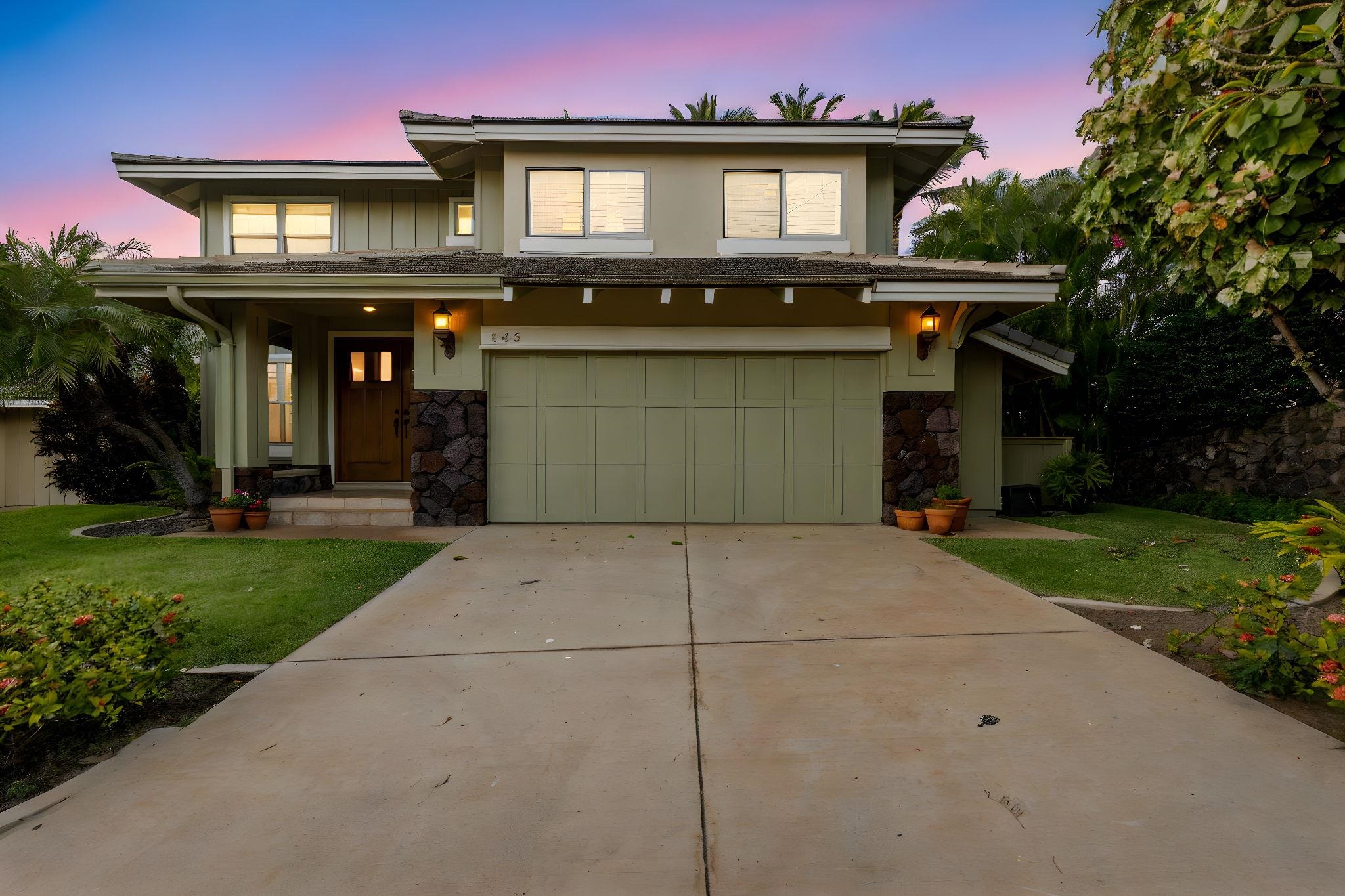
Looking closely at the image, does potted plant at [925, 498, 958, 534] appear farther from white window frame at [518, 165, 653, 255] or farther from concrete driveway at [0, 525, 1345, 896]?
white window frame at [518, 165, 653, 255]

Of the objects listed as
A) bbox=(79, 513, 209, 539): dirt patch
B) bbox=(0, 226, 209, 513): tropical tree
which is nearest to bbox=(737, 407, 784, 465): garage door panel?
bbox=(79, 513, 209, 539): dirt patch

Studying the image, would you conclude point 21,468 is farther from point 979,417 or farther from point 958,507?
point 979,417

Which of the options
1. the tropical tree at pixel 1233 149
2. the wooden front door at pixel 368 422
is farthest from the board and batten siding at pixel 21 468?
the tropical tree at pixel 1233 149

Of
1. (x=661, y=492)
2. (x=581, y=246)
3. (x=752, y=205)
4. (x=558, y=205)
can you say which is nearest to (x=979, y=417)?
(x=752, y=205)

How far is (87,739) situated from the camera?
2.60 m

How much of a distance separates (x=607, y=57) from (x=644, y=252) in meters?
8.45

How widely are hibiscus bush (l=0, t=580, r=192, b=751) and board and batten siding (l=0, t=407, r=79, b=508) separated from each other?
12635 millimetres

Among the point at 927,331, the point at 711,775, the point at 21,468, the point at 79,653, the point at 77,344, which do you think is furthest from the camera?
the point at 21,468

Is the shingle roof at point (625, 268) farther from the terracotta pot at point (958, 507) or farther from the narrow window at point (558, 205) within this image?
the terracotta pot at point (958, 507)

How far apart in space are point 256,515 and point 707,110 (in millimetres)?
17090

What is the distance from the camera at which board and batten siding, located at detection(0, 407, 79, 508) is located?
12.0 meters

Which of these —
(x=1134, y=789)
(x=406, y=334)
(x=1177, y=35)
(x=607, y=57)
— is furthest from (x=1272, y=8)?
(x=607, y=57)

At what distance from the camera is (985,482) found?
29.7ft

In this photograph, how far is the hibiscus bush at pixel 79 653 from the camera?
2213mm
